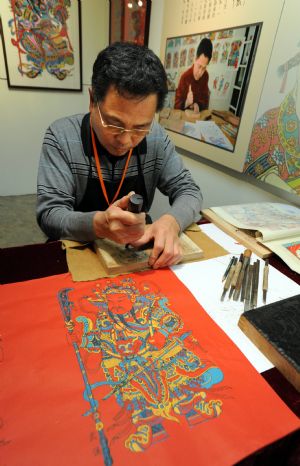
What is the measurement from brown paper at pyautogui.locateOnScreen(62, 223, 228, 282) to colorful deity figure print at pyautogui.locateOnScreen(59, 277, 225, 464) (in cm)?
6

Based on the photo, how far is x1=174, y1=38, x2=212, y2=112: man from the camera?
159cm

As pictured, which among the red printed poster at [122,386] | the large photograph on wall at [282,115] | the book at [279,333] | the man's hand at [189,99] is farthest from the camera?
the man's hand at [189,99]

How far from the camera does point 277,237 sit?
3.10ft

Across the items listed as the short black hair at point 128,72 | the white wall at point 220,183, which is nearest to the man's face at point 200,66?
the white wall at point 220,183

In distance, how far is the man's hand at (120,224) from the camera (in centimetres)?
70

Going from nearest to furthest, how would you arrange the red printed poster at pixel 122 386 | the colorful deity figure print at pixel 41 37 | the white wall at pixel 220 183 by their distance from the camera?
the red printed poster at pixel 122 386
the white wall at pixel 220 183
the colorful deity figure print at pixel 41 37

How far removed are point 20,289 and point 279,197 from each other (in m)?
1.13

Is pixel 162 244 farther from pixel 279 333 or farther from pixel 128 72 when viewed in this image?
pixel 128 72

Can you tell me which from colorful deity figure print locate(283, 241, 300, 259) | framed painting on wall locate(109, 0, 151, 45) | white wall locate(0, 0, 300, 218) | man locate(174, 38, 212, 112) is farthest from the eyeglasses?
framed painting on wall locate(109, 0, 151, 45)

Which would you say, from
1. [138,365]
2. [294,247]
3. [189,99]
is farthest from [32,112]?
[138,365]

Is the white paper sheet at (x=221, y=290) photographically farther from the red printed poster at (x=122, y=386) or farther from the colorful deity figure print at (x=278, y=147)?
the colorful deity figure print at (x=278, y=147)

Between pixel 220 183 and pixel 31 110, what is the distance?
217cm

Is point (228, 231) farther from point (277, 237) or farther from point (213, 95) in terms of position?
point (213, 95)

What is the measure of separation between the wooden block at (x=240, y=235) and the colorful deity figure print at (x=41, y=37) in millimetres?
2426
